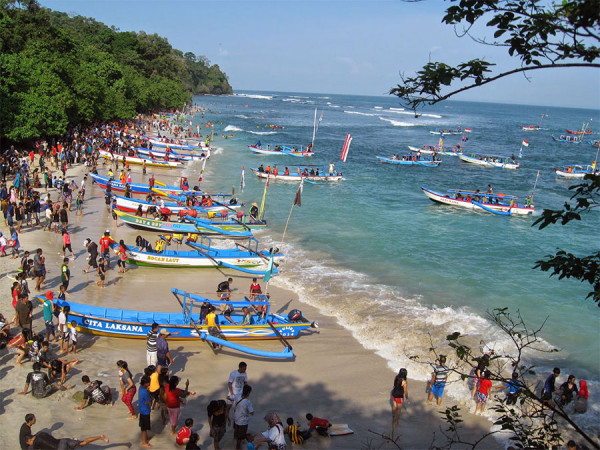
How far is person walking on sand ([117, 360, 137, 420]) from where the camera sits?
32.3 ft

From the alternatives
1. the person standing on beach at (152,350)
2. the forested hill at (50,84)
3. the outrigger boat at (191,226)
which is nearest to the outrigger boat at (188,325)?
the person standing on beach at (152,350)

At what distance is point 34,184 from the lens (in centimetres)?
2698

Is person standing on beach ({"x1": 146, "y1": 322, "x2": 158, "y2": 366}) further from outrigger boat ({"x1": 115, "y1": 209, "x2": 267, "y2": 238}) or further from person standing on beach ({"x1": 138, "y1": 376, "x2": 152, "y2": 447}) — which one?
outrigger boat ({"x1": 115, "y1": 209, "x2": 267, "y2": 238})

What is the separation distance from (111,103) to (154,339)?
1878 inches

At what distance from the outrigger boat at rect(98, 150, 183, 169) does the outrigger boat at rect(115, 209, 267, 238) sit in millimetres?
15697

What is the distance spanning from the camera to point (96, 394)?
33.4 feet

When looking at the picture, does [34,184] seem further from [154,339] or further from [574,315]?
[574,315]

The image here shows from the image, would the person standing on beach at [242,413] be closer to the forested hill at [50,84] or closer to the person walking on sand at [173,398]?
the person walking on sand at [173,398]

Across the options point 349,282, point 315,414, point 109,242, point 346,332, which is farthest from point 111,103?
point 315,414

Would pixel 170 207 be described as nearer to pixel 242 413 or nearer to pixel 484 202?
pixel 242 413

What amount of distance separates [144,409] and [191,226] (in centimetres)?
1551

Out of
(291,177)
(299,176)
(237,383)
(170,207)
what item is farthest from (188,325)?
(299,176)

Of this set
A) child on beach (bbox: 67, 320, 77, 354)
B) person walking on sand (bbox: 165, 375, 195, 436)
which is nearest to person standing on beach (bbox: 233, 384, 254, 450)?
person walking on sand (bbox: 165, 375, 195, 436)

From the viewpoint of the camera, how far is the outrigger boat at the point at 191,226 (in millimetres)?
23516
